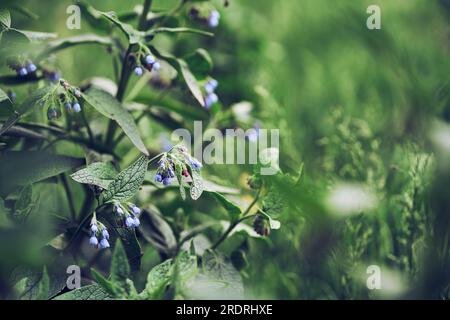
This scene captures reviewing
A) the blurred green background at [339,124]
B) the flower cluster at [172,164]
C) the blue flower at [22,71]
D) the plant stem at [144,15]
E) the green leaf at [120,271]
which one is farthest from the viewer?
the blurred green background at [339,124]

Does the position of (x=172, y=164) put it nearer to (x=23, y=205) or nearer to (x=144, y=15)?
(x=23, y=205)

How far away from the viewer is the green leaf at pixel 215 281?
3.23ft

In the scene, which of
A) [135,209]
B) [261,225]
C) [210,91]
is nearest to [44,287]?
[135,209]

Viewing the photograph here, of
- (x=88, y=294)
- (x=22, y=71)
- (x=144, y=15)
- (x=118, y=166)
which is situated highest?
(x=144, y=15)

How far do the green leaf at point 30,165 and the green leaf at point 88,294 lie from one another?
19 cm

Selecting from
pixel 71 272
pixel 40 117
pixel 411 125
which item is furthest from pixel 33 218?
pixel 411 125

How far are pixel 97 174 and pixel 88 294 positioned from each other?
0.61ft

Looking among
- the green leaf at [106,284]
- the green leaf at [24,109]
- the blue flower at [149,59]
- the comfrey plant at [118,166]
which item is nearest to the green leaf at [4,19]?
the comfrey plant at [118,166]

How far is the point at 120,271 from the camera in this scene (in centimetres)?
93

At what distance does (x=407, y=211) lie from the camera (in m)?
1.29

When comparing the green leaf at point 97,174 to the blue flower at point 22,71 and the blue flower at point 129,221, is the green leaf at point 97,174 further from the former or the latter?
the blue flower at point 22,71

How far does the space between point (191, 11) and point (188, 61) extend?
12cm

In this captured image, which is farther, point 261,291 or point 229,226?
point 261,291

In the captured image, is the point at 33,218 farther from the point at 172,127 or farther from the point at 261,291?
the point at 261,291
